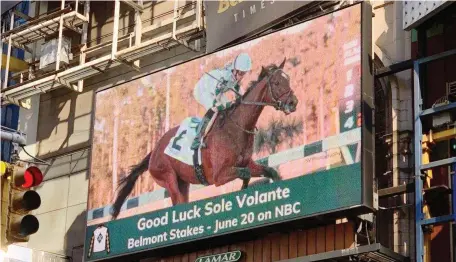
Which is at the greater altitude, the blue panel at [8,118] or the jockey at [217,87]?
the blue panel at [8,118]

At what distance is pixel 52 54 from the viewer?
29.5 m

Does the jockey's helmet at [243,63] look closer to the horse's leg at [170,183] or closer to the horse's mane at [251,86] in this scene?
the horse's mane at [251,86]

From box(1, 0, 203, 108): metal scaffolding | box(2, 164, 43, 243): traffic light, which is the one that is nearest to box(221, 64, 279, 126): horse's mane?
box(1, 0, 203, 108): metal scaffolding

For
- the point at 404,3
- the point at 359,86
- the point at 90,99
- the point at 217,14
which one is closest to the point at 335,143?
the point at 359,86

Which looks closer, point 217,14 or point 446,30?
point 446,30

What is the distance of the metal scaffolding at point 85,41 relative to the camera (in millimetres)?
26500

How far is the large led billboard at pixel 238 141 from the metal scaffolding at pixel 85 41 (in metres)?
1.39

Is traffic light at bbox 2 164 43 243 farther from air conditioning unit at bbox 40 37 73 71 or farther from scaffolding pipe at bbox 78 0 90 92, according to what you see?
air conditioning unit at bbox 40 37 73 71

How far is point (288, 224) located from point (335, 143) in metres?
1.90

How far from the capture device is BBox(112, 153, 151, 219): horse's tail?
24688 mm

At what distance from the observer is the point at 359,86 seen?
68.5 ft

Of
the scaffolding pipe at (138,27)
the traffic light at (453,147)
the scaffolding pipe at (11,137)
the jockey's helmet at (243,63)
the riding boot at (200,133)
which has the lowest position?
the scaffolding pipe at (11,137)

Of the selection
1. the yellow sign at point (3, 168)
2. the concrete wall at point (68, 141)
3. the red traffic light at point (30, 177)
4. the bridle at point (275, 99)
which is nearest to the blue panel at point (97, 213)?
the concrete wall at point (68, 141)

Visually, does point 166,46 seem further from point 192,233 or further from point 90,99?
point 192,233
